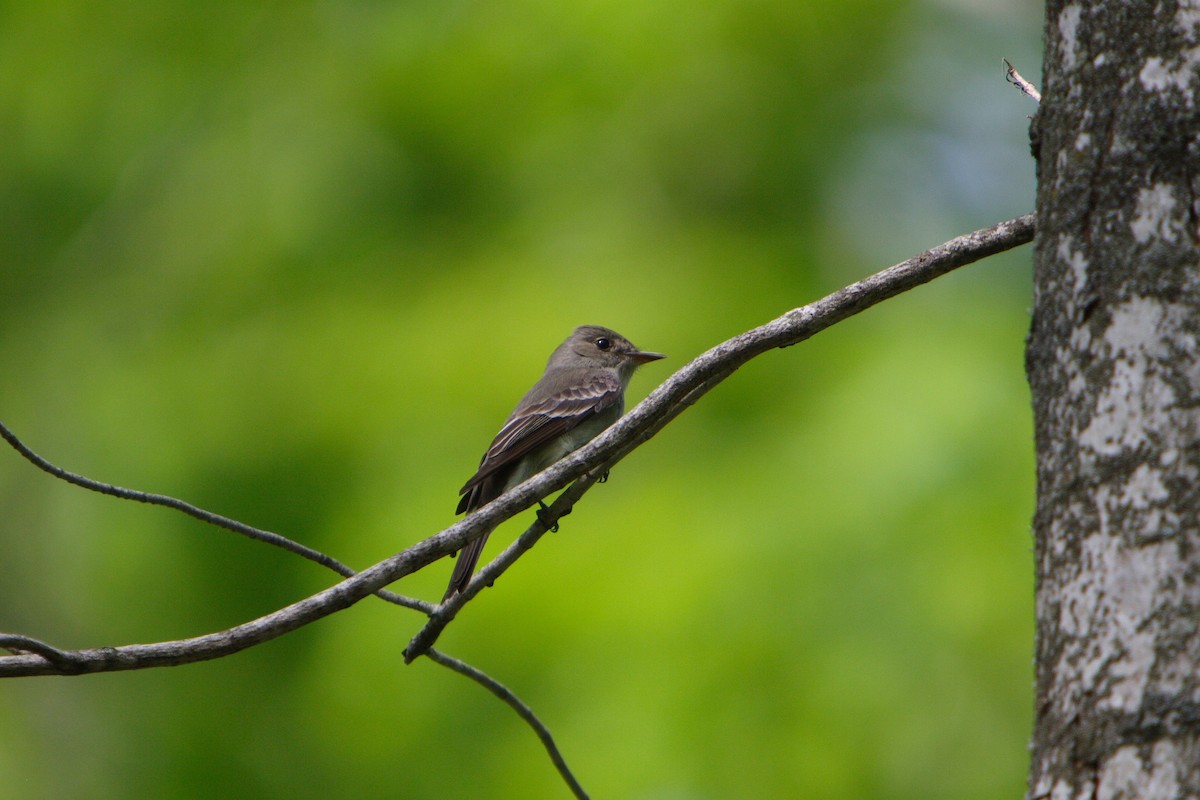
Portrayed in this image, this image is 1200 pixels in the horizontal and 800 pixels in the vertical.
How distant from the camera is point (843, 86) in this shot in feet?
35.4

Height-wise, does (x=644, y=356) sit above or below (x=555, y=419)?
above

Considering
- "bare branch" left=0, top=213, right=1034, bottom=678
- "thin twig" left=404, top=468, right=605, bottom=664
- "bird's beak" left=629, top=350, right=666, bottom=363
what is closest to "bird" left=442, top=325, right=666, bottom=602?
"bird's beak" left=629, top=350, right=666, bottom=363

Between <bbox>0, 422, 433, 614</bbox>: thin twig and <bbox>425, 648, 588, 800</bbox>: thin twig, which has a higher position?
<bbox>0, 422, 433, 614</bbox>: thin twig

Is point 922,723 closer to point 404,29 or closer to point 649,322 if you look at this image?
point 649,322

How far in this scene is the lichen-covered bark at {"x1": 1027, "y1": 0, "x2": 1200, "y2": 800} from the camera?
5.72 ft

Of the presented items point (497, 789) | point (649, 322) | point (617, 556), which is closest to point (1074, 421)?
point (617, 556)

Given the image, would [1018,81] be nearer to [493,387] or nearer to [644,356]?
[644,356]

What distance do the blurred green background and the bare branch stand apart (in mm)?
4234

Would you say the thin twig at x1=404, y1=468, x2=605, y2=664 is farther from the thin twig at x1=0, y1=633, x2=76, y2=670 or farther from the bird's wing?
the bird's wing

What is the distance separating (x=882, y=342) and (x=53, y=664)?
6577 millimetres

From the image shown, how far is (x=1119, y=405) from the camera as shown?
1867mm

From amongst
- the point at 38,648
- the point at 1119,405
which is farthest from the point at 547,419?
the point at 1119,405

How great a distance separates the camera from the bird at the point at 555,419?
621 centimetres

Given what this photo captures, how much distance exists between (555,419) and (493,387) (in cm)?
280
